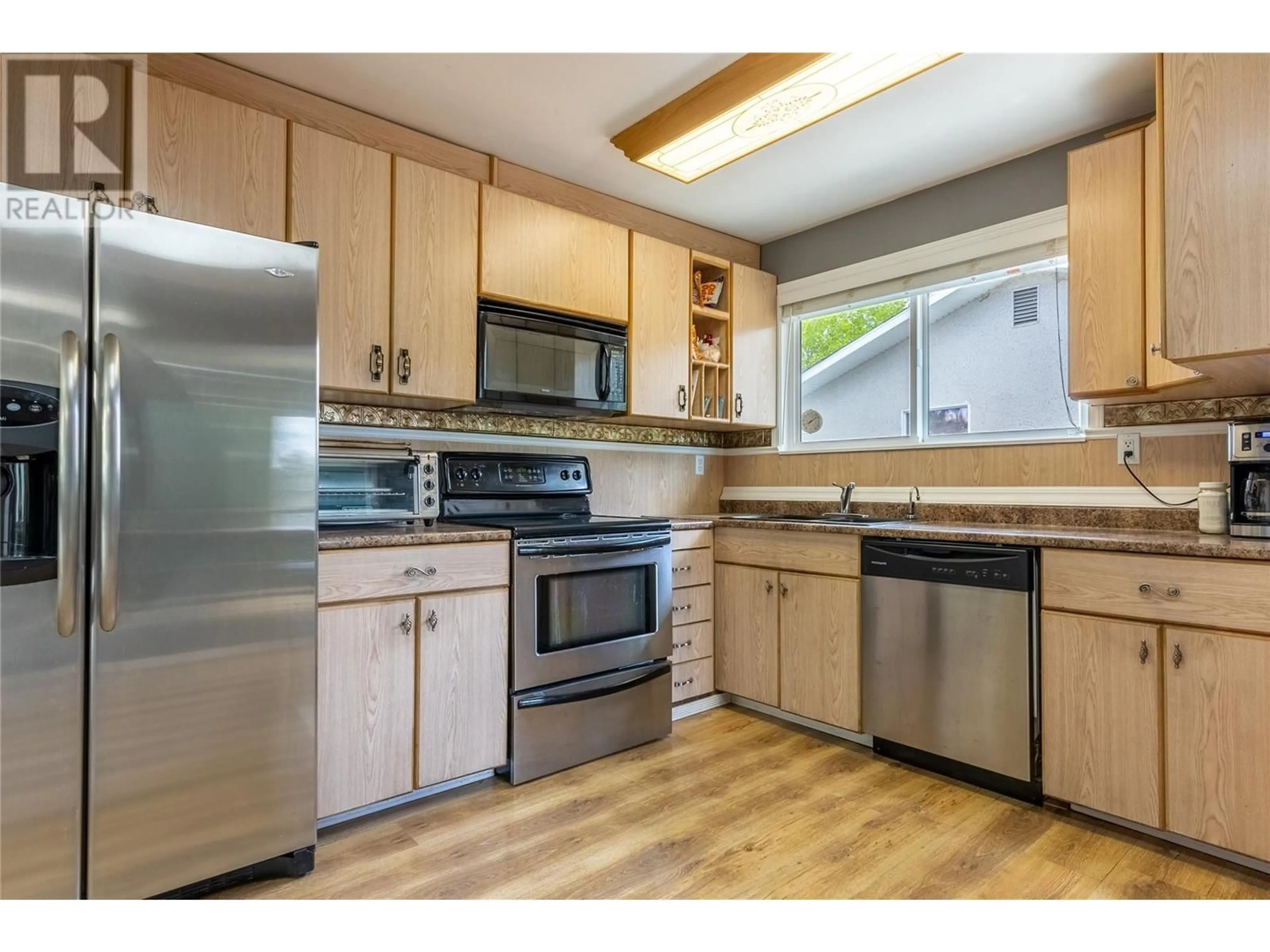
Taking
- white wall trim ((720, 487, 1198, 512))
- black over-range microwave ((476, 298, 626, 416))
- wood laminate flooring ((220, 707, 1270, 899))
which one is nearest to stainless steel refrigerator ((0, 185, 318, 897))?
wood laminate flooring ((220, 707, 1270, 899))

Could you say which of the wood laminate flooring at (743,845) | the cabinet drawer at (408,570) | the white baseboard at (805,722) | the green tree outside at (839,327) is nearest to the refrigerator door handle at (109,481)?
the cabinet drawer at (408,570)

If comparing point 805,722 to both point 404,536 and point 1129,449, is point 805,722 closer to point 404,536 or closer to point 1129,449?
point 1129,449

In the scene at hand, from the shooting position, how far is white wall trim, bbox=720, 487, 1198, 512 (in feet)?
8.19

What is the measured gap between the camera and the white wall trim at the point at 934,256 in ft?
9.07

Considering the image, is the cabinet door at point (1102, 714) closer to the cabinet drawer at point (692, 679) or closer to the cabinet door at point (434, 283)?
the cabinet drawer at point (692, 679)

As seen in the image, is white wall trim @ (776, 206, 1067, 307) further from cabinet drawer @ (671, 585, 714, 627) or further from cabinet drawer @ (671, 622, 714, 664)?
cabinet drawer @ (671, 622, 714, 664)

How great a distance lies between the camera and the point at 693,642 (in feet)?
10.5

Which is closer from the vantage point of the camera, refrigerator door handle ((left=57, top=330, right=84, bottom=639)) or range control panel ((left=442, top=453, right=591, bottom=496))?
refrigerator door handle ((left=57, top=330, right=84, bottom=639))

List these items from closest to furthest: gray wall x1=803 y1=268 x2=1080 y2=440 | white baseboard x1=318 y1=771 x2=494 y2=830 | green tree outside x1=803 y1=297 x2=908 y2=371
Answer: white baseboard x1=318 y1=771 x2=494 y2=830
gray wall x1=803 y1=268 x2=1080 y2=440
green tree outside x1=803 y1=297 x2=908 y2=371

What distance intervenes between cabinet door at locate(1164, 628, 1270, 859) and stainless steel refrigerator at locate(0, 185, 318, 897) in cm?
240

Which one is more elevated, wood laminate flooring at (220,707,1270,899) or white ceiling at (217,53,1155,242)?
white ceiling at (217,53,1155,242)

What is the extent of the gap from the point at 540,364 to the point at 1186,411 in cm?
240

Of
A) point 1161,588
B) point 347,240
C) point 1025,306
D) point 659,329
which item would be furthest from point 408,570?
point 1025,306
